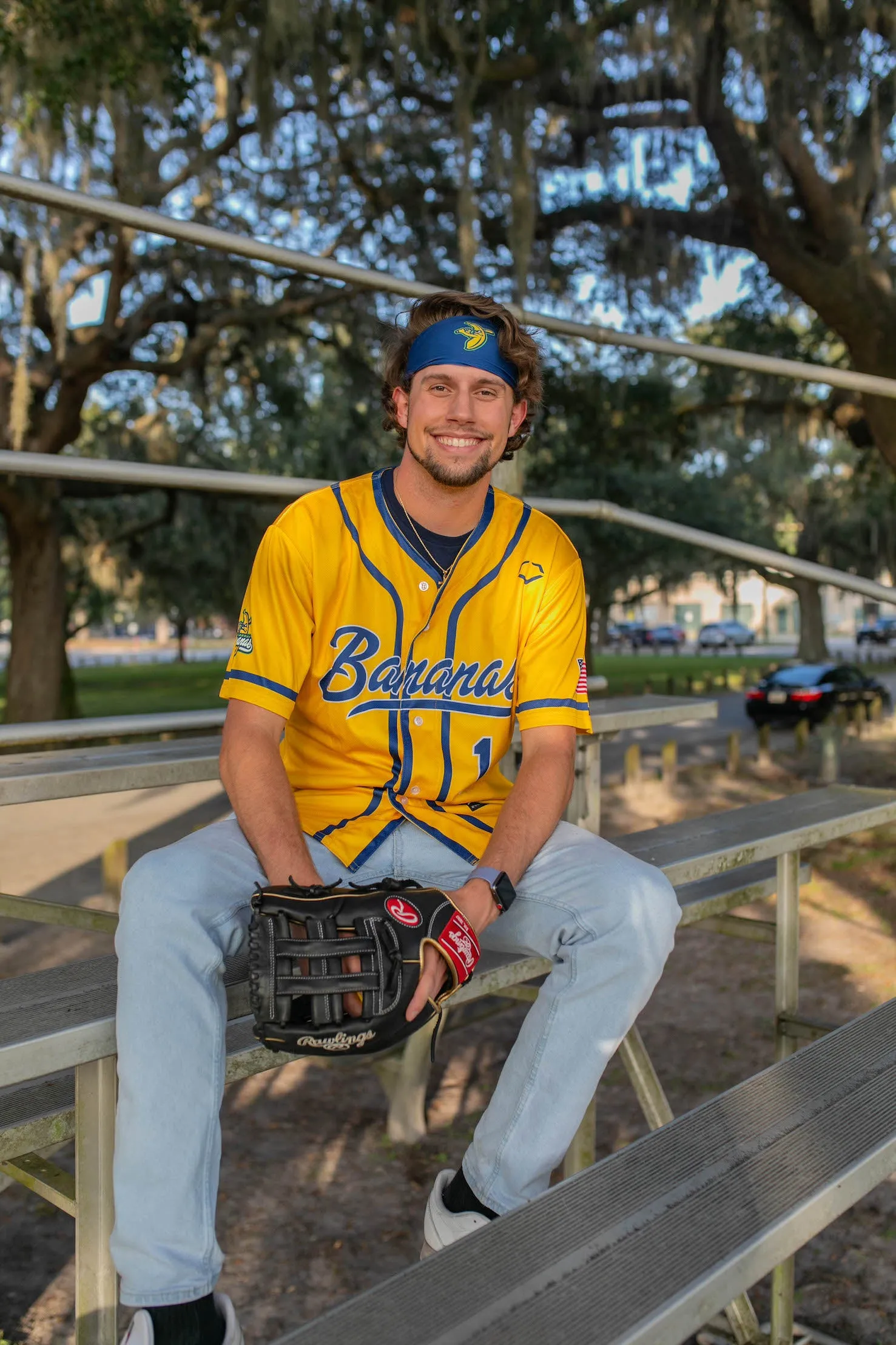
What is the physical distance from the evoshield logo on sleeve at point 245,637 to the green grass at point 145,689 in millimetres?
14220

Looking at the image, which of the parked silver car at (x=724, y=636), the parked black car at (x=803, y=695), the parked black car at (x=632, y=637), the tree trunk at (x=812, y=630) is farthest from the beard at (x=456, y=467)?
the parked black car at (x=632, y=637)

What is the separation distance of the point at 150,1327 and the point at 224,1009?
0.42 metres

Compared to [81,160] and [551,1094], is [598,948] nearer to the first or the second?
[551,1094]

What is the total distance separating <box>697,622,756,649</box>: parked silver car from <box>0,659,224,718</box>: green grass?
27277 millimetres

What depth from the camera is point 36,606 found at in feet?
51.3

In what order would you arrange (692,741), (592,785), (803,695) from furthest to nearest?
(803,695)
(692,741)
(592,785)

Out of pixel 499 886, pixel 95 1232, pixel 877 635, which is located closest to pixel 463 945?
pixel 499 886

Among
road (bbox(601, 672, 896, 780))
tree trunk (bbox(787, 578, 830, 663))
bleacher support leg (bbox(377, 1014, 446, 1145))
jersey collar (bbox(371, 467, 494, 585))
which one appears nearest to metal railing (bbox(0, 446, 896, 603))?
jersey collar (bbox(371, 467, 494, 585))

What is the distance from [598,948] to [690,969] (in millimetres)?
4183

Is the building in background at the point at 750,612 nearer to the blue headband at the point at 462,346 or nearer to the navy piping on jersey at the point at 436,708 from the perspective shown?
the blue headband at the point at 462,346

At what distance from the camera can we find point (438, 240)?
13156mm

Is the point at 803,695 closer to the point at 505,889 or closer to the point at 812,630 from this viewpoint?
the point at 505,889

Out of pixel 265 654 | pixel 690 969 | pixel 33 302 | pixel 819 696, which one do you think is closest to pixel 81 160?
pixel 33 302

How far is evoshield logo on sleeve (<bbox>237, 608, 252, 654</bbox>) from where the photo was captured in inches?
89.2
